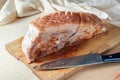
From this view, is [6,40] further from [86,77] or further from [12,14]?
[86,77]

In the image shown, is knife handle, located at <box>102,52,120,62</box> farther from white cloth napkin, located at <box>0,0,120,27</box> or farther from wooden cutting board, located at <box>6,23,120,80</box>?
white cloth napkin, located at <box>0,0,120,27</box>

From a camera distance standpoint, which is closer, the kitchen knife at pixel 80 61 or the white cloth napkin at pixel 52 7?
the kitchen knife at pixel 80 61

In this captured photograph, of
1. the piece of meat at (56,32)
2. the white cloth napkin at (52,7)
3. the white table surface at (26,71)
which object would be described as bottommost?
the white table surface at (26,71)

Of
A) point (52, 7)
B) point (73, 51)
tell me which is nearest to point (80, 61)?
point (73, 51)

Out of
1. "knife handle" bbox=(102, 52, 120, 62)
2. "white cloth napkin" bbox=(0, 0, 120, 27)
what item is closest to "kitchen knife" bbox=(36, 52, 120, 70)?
"knife handle" bbox=(102, 52, 120, 62)

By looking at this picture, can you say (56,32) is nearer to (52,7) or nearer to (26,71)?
(26,71)

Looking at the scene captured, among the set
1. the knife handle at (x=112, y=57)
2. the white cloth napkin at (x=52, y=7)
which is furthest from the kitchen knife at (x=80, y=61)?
the white cloth napkin at (x=52, y=7)

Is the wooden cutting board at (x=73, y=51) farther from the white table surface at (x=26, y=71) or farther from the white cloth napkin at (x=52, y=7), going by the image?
the white cloth napkin at (x=52, y=7)
